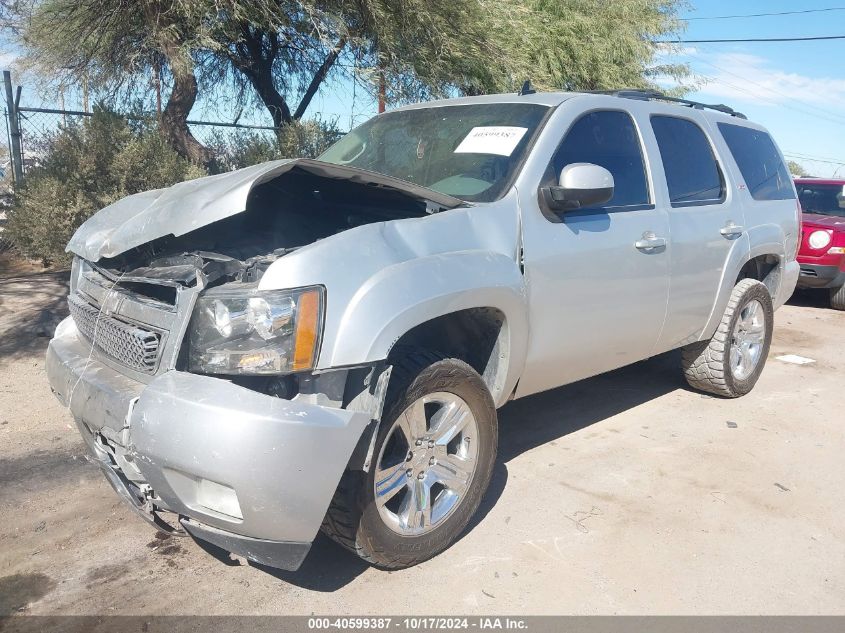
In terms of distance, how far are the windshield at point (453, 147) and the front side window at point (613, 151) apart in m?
0.22

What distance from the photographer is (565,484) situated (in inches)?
161

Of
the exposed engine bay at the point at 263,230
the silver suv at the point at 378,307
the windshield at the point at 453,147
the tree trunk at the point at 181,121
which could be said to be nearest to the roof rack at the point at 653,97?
the silver suv at the point at 378,307

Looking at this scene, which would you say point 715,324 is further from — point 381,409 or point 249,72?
point 249,72

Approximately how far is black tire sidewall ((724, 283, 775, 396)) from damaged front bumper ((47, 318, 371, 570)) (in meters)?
3.57

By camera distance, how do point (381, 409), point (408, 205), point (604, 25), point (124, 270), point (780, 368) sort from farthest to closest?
point (604, 25), point (780, 368), point (408, 205), point (124, 270), point (381, 409)

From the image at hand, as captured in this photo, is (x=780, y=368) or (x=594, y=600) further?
(x=780, y=368)

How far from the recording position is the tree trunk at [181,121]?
31.9 ft

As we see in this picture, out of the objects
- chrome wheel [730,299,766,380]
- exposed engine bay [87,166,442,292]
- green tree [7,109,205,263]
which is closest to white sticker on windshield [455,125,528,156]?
exposed engine bay [87,166,442,292]

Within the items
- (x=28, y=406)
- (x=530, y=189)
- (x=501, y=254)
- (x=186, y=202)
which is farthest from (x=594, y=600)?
(x=28, y=406)

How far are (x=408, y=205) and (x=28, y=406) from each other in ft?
10.2

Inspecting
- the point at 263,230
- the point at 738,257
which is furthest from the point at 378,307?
the point at 738,257

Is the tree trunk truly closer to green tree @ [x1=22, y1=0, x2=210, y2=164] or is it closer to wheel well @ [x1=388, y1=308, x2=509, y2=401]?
green tree @ [x1=22, y1=0, x2=210, y2=164]

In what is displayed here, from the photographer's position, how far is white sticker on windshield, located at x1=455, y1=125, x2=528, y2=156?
3.87m

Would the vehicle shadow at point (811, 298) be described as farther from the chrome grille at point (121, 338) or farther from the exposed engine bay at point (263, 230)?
the chrome grille at point (121, 338)
